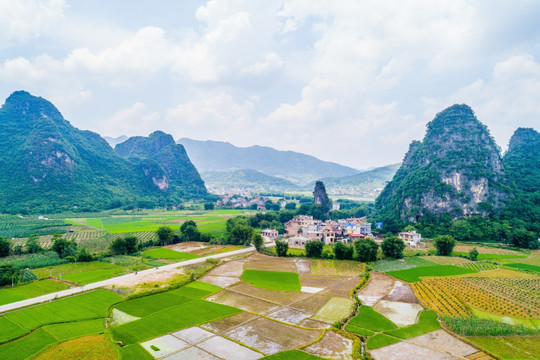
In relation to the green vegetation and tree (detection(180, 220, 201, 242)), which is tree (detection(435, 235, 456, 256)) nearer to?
the green vegetation

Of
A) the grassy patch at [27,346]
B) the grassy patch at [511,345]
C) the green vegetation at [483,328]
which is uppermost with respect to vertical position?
the green vegetation at [483,328]

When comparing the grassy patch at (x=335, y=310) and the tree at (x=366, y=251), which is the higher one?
the tree at (x=366, y=251)

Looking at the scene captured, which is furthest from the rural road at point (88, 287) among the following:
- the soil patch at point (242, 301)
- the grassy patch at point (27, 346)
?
the soil patch at point (242, 301)

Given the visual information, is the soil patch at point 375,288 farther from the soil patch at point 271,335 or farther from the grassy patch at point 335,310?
the soil patch at point 271,335

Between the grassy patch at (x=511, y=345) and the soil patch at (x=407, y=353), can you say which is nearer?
the soil patch at (x=407, y=353)

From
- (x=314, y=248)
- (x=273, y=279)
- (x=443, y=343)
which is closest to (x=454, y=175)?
(x=314, y=248)

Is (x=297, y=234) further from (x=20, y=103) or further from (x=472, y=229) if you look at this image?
(x=20, y=103)
